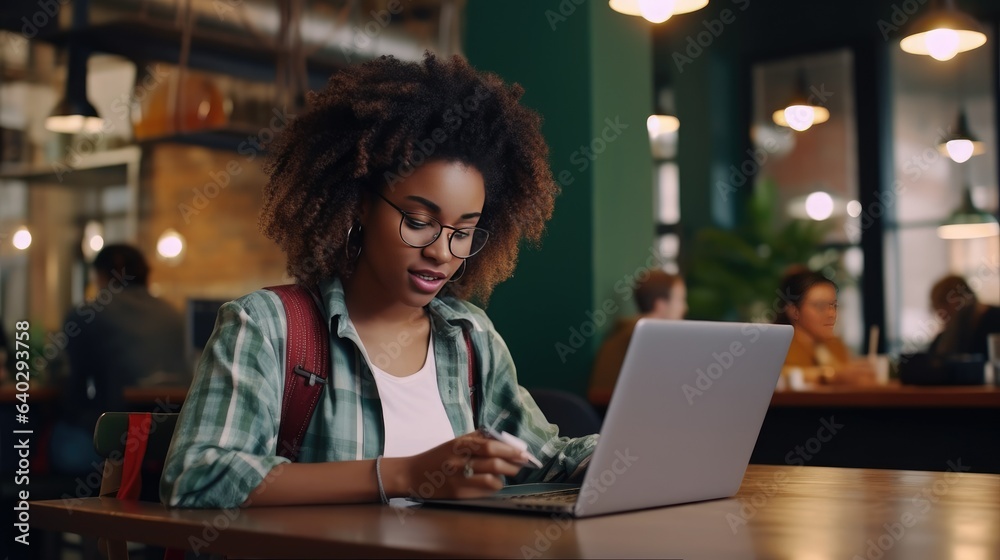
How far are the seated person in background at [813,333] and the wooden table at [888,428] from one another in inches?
22.3

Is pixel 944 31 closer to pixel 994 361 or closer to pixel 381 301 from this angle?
pixel 994 361

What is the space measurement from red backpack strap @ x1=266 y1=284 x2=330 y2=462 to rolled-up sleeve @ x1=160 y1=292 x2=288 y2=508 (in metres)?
0.03

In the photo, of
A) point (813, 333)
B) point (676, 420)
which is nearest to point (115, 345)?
point (813, 333)

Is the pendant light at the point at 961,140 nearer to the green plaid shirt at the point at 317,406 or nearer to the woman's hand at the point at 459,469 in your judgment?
the green plaid shirt at the point at 317,406

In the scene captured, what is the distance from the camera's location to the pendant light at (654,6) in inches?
134

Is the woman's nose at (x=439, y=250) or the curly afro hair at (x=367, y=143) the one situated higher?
the curly afro hair at (x=367, y=143)

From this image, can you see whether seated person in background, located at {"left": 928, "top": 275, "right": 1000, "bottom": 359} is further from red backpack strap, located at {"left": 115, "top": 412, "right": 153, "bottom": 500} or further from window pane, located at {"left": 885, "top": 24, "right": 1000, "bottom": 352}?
red backpack strap, located at {"left": 115, "top": 412, "right": 153, "bottom": 500}

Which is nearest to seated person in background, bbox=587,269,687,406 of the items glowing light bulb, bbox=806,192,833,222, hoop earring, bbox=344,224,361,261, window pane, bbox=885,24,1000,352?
hoop earring, bbox=344,224,361,261

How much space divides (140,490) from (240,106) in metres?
4.52

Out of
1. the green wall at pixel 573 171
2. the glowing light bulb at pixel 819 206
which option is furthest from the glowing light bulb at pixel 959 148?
the green wall at pixel 573 171

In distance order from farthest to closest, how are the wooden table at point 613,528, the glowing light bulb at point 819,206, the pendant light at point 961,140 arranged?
1. the glowing light bulb at point 819,206
2. the pendant light at point 961,140
3. the wooden table at point 613,528

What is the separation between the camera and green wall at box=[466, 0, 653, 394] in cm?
368

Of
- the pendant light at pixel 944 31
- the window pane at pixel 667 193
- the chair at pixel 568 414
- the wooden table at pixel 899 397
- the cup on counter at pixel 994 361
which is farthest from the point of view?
the window pane at pixel 667 193

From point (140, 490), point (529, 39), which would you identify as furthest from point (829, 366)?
point (140, 490)
